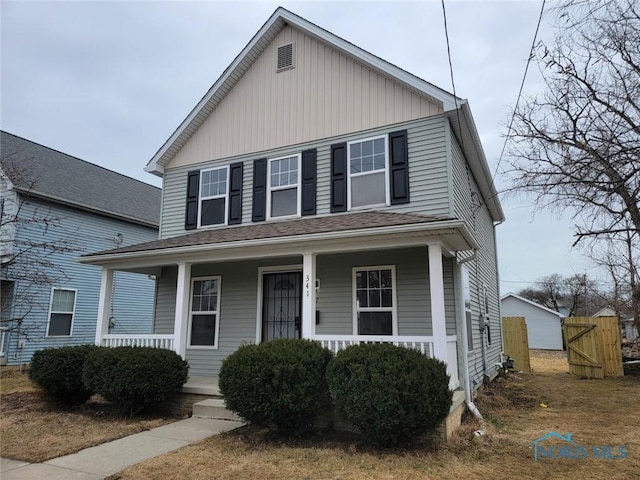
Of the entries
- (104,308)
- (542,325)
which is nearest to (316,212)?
(104,308)

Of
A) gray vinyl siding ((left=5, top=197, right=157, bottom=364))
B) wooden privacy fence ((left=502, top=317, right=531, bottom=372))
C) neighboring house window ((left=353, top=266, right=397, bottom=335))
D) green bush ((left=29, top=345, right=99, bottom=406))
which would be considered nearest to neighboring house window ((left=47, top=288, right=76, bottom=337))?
gray vinyl siding ((left=5, top=197, right=157, bottom=364))

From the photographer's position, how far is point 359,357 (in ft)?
18.1

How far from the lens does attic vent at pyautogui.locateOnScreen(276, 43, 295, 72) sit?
9766mm

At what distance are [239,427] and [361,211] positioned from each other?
437cm

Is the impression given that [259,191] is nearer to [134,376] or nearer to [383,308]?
[383,308]

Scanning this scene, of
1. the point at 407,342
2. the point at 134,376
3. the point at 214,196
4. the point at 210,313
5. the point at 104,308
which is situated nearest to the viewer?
the point at 407,342

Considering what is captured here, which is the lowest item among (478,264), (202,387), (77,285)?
(202,387)

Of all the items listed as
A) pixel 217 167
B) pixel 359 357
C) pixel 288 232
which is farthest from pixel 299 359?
pixel 217 167

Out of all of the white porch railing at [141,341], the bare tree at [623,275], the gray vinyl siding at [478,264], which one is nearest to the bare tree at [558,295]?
the bare tree at [623,275]

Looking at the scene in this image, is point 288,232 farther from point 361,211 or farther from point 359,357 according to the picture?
point 359,357

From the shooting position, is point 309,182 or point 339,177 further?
point 309,182

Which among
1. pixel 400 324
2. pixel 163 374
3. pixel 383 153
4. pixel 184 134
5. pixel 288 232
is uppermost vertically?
pixel 184 134

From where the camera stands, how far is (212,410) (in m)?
7.05

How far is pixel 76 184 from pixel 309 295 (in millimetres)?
12963
